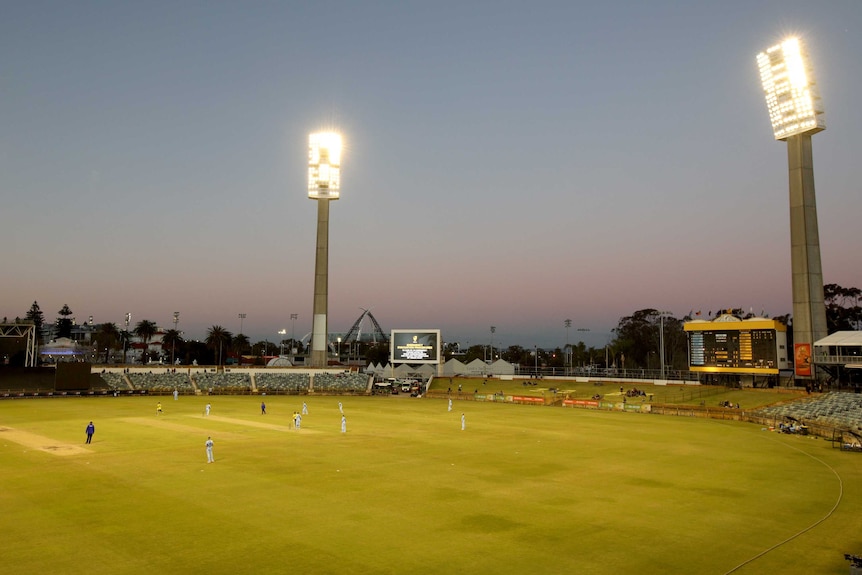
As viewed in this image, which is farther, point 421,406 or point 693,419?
point 421,406

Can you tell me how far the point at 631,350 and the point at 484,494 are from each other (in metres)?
137

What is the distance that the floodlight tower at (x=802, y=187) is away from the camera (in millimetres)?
66500

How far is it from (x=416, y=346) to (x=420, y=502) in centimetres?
7600

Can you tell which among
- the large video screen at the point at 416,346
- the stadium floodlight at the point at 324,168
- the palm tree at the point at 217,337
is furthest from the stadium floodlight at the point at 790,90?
the palm tree at the point at 217,337

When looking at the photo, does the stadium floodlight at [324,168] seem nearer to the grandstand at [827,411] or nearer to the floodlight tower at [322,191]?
the floodlight tower at [322,191]

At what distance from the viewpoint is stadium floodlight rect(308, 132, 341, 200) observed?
104 m

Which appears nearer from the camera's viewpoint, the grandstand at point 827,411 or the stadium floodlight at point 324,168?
the grandstand at point 827,411

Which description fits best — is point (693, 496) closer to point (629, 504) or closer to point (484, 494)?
point (629, 504)

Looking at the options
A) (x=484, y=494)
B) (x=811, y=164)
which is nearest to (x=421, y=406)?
(x=484, y=494)

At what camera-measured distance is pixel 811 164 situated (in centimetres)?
6788

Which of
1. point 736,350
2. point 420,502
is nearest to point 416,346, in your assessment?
point 736,350

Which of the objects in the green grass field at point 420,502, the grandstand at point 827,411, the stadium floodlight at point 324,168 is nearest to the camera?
the green grass field at point 420,502

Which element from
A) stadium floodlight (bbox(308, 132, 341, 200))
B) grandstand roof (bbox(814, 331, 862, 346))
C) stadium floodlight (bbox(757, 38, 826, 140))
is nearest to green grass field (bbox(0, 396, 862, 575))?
grandstand roof (bbox(814, 331, 862, 346))

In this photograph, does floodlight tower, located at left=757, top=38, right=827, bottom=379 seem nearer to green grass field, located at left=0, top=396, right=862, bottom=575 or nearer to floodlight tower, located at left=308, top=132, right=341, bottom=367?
green grass field, located at left=0, top=396, right=862, bottom=575
